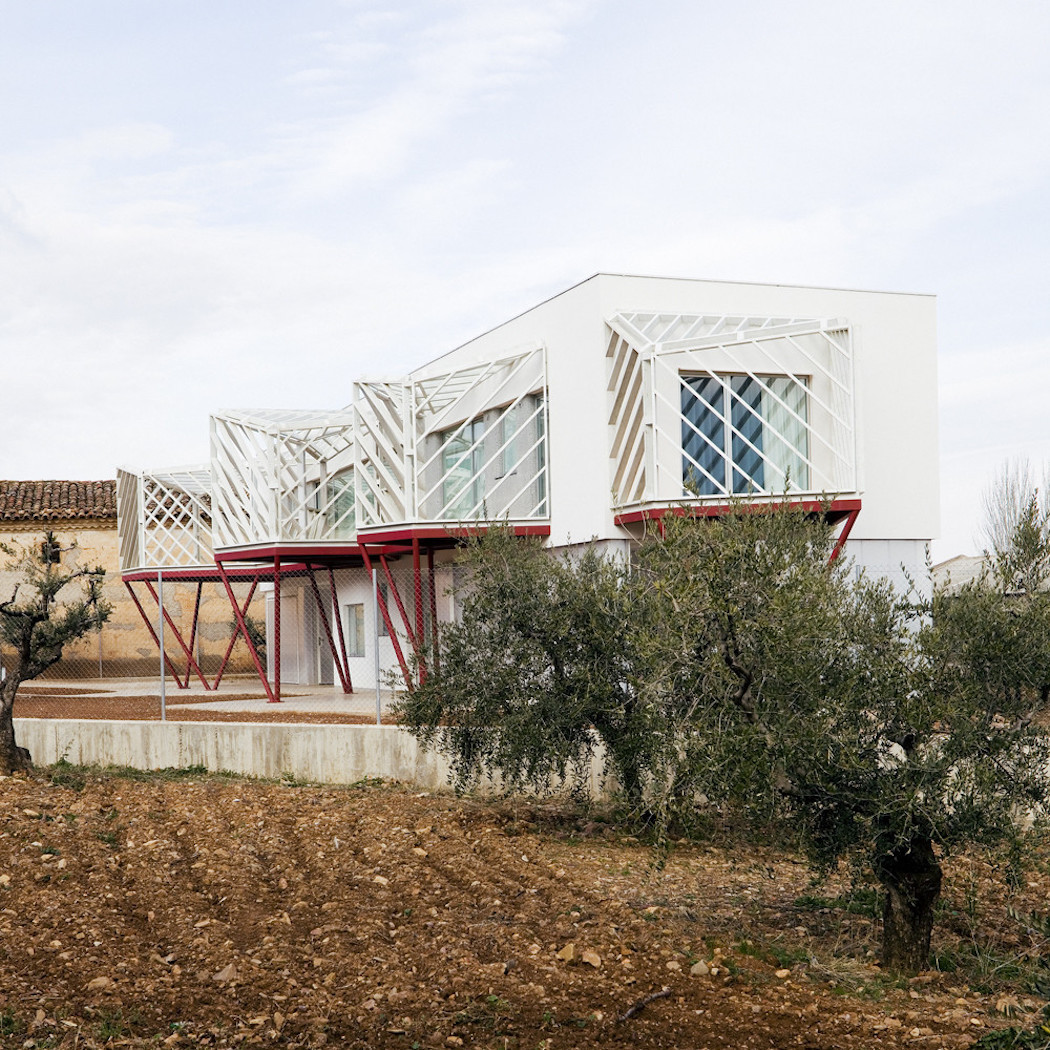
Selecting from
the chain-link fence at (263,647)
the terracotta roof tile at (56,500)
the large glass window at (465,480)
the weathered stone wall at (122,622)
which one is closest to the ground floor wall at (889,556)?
the large glass window at (465,480)

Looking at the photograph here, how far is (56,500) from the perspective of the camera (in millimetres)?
34938

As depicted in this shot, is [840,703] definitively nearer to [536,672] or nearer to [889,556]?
[536,672]

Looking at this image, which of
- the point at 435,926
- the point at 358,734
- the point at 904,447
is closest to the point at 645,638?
the point at 435,926

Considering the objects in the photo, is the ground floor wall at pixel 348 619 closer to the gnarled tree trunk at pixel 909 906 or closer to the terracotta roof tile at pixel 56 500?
the terracotta roof tile at pixel 56 500

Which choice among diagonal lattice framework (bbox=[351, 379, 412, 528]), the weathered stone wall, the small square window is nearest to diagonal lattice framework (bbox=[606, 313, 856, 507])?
diagonal lattice framework (bbox=[351, 379, 412, 528])

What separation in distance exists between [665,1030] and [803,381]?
13.7 metres

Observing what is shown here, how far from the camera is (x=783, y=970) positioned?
7.02 m

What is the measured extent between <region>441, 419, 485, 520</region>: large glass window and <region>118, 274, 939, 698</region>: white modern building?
0.12 ft

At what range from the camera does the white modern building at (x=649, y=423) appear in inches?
661

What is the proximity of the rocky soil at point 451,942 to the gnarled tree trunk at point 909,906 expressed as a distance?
199mm

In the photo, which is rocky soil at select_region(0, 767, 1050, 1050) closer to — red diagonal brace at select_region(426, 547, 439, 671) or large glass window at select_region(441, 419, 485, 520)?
red diagonal brace at select_region(426, 547, 439, 671)

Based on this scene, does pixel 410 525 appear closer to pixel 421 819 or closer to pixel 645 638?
pixel 421 819

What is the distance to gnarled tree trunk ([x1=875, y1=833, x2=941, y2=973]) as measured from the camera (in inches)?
284

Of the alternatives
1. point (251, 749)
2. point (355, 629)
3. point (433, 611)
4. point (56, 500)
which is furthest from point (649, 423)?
point (56, 500)
